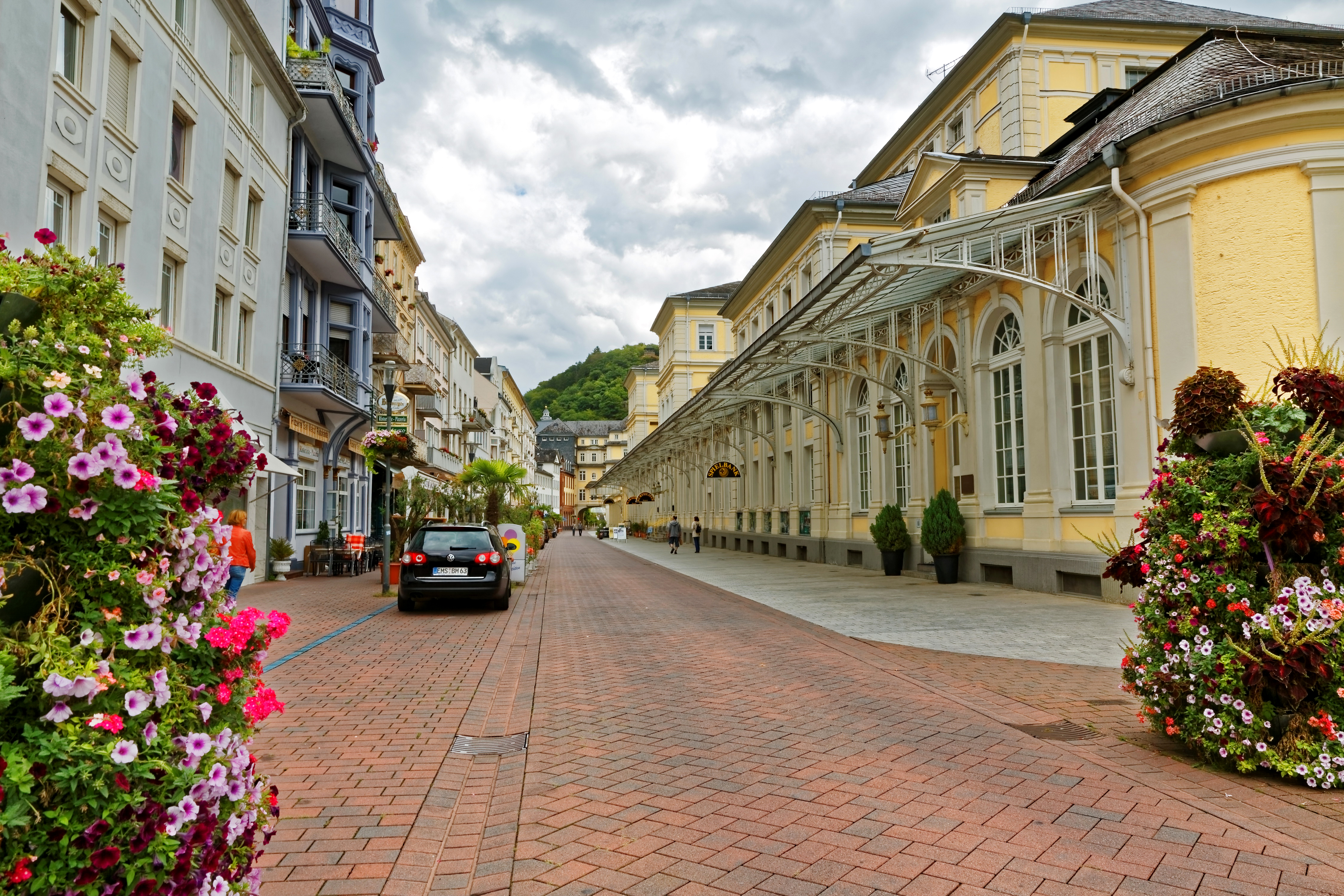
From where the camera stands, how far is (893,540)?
2108cm

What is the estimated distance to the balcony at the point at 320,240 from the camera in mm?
22156

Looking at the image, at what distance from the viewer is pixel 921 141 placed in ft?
95.8

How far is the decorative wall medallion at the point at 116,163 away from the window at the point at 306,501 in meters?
9.48

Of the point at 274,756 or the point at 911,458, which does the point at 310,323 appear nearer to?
the point at 911,458

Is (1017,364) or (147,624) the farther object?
(1017,364)

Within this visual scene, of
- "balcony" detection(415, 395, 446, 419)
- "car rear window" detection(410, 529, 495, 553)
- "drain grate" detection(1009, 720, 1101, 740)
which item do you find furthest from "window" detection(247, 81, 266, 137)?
"balcony" detection(415, 395, 446, 419)

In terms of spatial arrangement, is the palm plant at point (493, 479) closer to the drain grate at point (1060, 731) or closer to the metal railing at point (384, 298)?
the metal railing at point (384, 298)

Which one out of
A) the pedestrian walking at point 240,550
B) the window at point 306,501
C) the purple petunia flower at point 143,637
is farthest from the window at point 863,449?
the purple petunia flower at point 143,637

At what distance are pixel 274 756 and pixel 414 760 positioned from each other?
0.87 m

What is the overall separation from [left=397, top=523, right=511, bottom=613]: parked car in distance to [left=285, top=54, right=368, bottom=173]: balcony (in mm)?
12995

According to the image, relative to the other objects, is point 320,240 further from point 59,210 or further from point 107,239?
point 59,210

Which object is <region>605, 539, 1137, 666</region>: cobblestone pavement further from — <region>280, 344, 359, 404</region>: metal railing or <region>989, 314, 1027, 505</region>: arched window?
<region>280, 344, 359, 404</region>: metal railing

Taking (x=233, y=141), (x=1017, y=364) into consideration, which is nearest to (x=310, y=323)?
(x=233, y=141)

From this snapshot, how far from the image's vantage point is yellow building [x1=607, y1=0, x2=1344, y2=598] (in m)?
12.3
